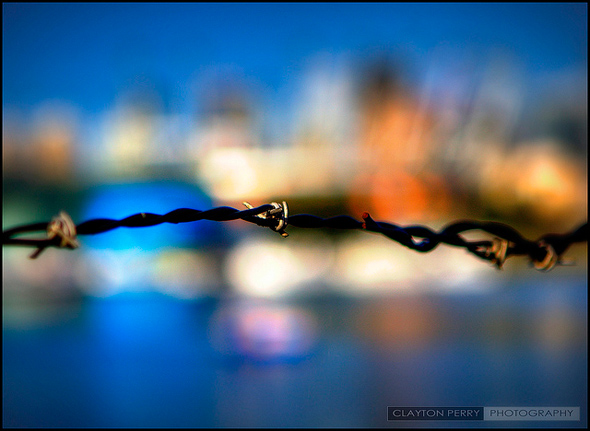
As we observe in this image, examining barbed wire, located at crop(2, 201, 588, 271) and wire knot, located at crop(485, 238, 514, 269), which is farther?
wire knot, located at crop(485, 238, 514, 269)

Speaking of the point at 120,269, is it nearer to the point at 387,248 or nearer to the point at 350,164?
the point at 387,248

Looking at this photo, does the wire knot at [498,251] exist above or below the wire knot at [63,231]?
below

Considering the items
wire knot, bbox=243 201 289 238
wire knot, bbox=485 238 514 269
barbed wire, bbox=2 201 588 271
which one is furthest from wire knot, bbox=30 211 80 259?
wire knot, bbox=485 238 514 269

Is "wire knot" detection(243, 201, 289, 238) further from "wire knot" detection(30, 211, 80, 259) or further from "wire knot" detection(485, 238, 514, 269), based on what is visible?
"wire knot" detection(485, 238, 514, 269)

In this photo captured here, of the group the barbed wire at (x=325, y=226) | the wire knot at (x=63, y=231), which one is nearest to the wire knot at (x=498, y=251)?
the barbed wire at (x=325, y=226)

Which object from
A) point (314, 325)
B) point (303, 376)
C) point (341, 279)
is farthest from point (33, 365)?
point (341, 279)

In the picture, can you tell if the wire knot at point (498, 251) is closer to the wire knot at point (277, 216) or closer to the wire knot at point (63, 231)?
the wire knot at point (277, 216)

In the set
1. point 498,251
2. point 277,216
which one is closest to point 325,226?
point 277,216

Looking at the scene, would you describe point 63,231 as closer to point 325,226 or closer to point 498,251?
point 325,226
